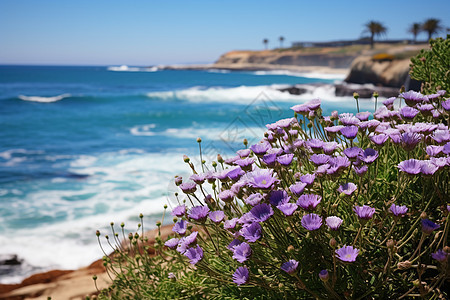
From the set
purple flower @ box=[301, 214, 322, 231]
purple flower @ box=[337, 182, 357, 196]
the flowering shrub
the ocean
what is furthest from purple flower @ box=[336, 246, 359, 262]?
the ocean

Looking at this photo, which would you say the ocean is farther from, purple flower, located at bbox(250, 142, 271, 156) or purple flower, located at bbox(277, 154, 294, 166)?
purple flower, located at bbox(277, 154, 294, 166)

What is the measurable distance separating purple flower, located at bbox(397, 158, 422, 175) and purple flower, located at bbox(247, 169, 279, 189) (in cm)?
48

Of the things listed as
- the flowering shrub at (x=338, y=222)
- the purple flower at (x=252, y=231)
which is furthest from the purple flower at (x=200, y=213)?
the purple flower at (x=252, y=231)

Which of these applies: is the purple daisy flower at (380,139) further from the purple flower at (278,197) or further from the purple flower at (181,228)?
the purple flower at (181,228)

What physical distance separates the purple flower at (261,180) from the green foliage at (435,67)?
2.24 meters

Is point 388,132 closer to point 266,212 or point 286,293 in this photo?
point 266,212

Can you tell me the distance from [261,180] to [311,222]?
0.26 m

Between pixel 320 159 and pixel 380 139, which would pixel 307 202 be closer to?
pixel 320 159

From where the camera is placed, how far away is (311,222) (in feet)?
4.68

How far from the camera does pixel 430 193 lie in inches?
72.2

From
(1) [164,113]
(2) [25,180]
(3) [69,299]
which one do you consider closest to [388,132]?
(3) [69,299]

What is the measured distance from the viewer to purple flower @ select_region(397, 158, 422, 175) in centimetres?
153

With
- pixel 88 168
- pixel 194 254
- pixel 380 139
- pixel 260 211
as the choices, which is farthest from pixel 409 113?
pixel 88 168

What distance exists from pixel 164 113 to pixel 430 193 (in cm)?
2188
